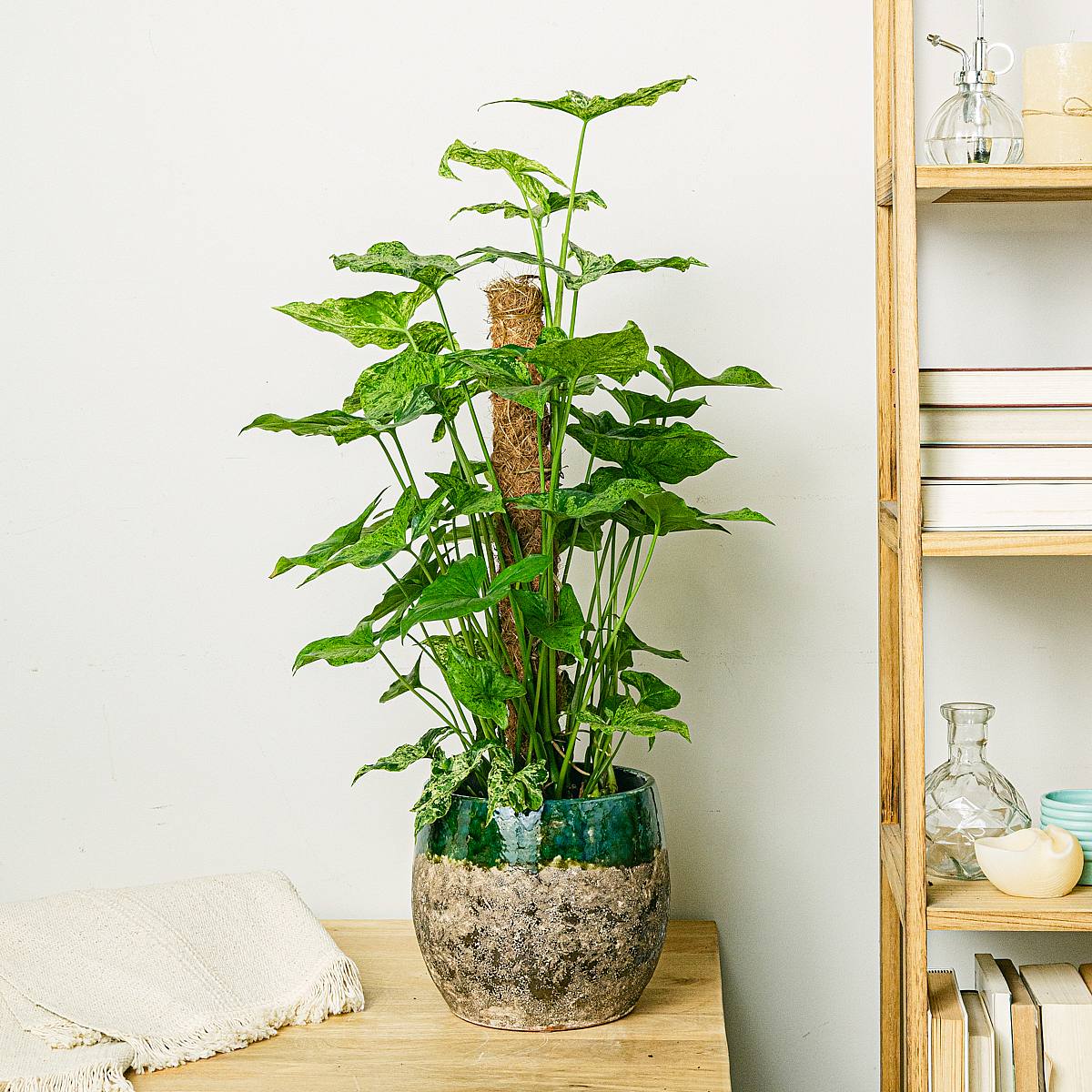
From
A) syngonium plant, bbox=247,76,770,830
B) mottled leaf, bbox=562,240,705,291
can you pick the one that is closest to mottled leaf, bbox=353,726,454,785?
syngonium plant, bbox=247,76,770,830

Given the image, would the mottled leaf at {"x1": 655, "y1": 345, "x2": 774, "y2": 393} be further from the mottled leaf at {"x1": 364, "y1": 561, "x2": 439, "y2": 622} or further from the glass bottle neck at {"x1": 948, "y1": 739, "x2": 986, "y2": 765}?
the glass bottle neck at {"x1": 948, "y1": 739, "x2": 986, "y2": 765}

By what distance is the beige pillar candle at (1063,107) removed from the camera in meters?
1.09

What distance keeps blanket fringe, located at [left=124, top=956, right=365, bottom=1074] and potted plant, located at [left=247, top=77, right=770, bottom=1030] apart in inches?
4.2

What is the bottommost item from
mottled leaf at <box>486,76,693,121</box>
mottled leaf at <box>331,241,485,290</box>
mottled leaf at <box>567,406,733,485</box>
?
mottled leaf at <box>567,406,733,485</box>

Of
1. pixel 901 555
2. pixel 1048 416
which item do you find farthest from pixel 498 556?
pixel 1048 416

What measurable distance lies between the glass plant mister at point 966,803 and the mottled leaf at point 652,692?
10.1 inches

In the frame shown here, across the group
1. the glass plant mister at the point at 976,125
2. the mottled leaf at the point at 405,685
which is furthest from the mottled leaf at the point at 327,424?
the glass plant mister at the point at 976,125

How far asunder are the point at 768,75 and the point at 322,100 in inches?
19.4

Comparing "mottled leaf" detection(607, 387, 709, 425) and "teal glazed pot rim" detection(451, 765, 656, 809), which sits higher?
"mottled leaf" detection(607, 387, 709, 425)

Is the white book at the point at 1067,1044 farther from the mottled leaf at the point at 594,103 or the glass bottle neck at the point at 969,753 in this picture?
the mottled leaf at the point at 594,103

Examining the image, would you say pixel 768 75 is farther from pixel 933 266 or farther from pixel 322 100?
pixel 322 100

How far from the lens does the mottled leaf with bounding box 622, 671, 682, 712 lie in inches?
42.8

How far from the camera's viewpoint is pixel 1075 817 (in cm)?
111

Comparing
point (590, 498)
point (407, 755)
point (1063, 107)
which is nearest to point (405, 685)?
point (407, 755)
